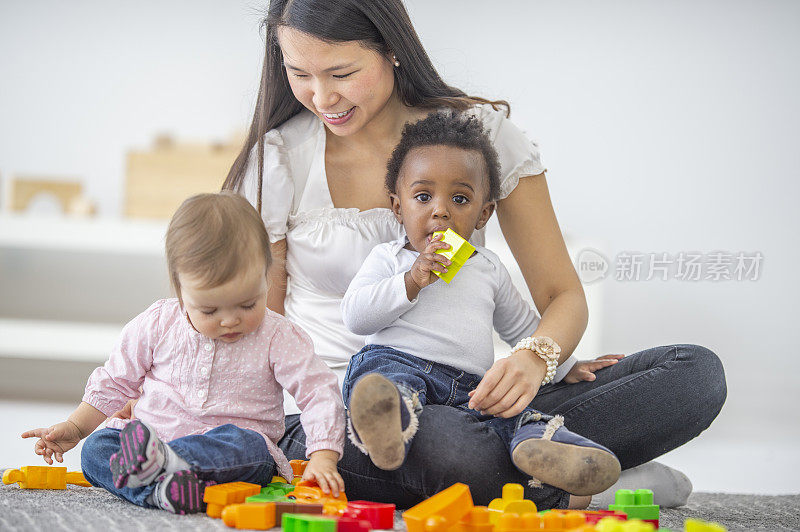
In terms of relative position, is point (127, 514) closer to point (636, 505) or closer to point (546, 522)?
point (546, 522)

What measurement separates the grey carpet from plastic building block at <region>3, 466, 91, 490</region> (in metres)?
0.01

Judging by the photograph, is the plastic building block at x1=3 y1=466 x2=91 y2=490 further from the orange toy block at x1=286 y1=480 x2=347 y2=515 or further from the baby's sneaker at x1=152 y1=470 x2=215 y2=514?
the orange toy block at x1=286 y1=480 x2=347 y2=515

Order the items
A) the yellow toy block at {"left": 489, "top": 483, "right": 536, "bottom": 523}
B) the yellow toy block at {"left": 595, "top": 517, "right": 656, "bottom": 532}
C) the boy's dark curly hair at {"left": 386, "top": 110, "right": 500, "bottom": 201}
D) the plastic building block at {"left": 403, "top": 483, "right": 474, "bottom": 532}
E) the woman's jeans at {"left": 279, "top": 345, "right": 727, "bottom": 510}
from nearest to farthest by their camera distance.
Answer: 1. the yellow toy block at {"left": 595, "top": 517, "right": 656, "bottom": 532}
2. the plastic building block at {"left": 403, "top": 483, "right": 474, "bottom": 532}
3. the yellow toy block at {"left": 489, "top": 483, "right": 536, "bottom": 523}
4. the woman's jeans at {"left": 279, "top": 345, "right": 727, "bottom": 510}
5. the boy's dark curly hair at {"left": 386, "top": 110, "right": 500, "bottom": 201}

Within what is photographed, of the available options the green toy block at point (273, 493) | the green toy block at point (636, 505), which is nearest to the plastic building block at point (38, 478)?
the green toy block at point (273, 493)

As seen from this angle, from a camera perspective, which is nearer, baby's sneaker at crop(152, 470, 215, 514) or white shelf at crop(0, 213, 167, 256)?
baby's sneaker at crop(152, 470, 215, 514)

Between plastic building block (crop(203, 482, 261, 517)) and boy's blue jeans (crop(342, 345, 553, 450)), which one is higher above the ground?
boy's blue jeans (crop(342, 345, 553, 450))

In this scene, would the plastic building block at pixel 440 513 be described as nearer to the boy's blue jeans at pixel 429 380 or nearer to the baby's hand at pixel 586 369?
the boy's blue jeans at pixel 429 380

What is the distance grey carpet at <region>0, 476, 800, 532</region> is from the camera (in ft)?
3.11

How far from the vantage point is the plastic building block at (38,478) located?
121 centimetres

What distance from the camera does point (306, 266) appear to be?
4.87 feet

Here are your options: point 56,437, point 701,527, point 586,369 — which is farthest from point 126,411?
point 701,527

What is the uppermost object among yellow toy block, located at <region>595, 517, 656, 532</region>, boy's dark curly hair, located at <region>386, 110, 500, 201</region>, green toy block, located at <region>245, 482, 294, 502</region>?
boy's dark curly hair, located at <region>386, 110, 500, 201</region>

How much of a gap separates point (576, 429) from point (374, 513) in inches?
17.4

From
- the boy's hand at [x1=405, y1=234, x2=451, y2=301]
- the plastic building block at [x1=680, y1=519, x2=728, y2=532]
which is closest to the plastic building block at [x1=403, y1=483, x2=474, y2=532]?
the plastic building block at [x1=680, y1=519, x2=728, y2=532]
